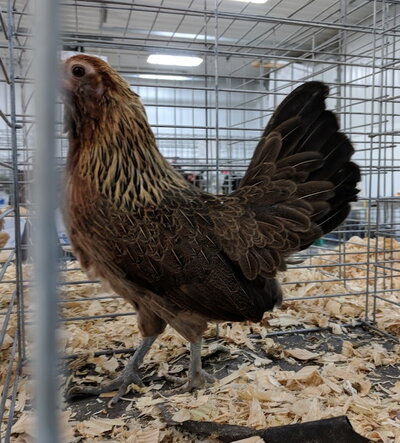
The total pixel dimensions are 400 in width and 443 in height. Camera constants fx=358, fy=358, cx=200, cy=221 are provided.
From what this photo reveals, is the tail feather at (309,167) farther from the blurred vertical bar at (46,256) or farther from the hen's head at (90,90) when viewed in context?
the blurred vertical bar at (46,256)

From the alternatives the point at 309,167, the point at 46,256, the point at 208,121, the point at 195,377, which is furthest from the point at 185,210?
the point at 208,121

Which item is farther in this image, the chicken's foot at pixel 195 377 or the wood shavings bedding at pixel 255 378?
the chicken's foot at pixel 195 377

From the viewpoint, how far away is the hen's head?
1212 mm

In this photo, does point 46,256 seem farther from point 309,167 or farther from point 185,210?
point 309,167

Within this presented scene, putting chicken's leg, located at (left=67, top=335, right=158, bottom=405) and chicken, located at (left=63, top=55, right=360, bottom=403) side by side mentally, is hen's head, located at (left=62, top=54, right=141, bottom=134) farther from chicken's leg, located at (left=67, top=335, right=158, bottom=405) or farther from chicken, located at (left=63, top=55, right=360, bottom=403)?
chicken's leg, located at (left=67, top=335, right=158, bottom=405)

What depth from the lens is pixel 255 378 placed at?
154cm

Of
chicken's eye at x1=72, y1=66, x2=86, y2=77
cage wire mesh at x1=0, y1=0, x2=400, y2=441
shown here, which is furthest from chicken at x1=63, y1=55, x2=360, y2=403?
cage wire mesh at x1=0, y1=0, x2=400, y2=441

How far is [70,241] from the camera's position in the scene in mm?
1330

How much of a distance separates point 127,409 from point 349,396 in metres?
0.85

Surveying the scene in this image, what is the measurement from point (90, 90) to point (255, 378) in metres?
1.32

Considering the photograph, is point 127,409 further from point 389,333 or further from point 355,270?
point 355,270

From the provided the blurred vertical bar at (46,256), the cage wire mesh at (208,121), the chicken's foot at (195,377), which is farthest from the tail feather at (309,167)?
the blurred vertical bar at (46,256)

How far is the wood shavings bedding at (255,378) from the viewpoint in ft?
3.98

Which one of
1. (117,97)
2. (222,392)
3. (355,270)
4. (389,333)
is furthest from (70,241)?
(355,270)
